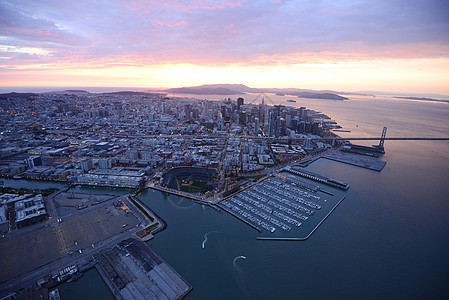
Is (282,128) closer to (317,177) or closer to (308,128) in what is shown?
(308,128)

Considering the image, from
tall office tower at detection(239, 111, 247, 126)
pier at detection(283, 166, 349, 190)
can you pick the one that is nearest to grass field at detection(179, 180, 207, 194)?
pier at detection(283, 166, 349, 190)

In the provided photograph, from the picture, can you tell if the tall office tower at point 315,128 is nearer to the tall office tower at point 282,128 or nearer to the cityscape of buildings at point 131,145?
the cityscape of buildings at point 131,145

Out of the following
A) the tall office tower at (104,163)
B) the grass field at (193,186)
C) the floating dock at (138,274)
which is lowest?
the floating dock at (138,274)

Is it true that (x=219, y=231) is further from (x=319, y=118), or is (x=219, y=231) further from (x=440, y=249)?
(x=319, y=118)

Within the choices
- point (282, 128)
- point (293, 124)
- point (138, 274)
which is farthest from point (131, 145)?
point (293, 124)

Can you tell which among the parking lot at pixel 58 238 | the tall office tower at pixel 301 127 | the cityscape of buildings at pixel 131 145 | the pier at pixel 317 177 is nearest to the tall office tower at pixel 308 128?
the cityscape of buildings at pixel 131 145

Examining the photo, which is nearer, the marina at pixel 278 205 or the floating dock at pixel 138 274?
the floating dock at pixel 138 274
